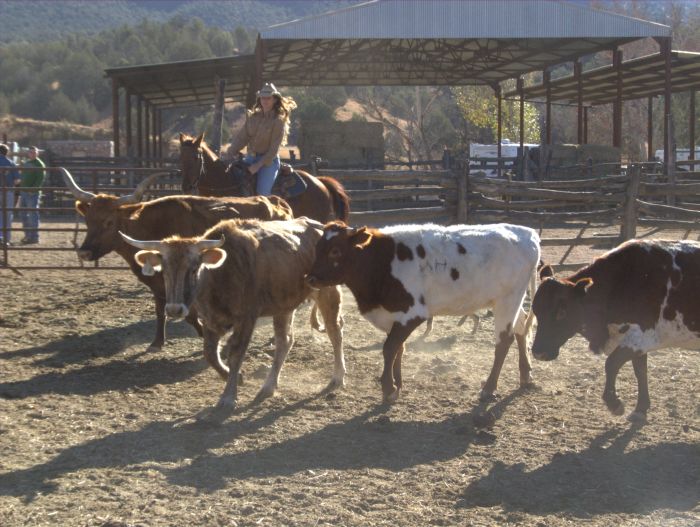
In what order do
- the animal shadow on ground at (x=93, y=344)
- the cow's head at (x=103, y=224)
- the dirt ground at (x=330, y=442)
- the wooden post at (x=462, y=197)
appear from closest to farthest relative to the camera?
the dirt ground at (x=330, y=442) < the animal shadow on ground at (x=93, y=344) < the cow's head at (x=103, y=224) < the wooden post at (x=462, y=197)

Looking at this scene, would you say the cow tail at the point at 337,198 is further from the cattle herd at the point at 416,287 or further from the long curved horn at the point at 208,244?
the long curved horn at the point at 208,244

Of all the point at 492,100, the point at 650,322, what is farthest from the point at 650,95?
the point at 650,322

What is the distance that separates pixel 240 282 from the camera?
20.7ft

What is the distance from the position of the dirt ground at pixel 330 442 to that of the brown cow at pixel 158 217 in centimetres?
72

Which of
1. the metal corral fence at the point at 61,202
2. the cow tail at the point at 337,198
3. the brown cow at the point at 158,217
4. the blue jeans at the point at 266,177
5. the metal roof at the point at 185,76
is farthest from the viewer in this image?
the metal roof at the point at 185,76

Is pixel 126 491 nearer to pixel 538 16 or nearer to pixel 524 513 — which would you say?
pixel 524 513

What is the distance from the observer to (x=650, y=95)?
30422 mm

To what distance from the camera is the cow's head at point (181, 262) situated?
5898 millimetres

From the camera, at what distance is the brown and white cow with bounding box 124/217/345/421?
5980mm

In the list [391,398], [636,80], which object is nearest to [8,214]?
[391,398]

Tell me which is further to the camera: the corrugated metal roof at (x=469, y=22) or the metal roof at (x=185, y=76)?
the metal roof at (x=185, y=76)

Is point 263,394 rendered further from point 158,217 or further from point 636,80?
point 636,80

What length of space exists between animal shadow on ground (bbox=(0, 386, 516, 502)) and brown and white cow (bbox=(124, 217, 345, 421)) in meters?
0.37

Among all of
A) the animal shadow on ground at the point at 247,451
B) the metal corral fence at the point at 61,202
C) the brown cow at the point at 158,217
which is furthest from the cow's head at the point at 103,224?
the animal shadow on ground at the point at 247,451
